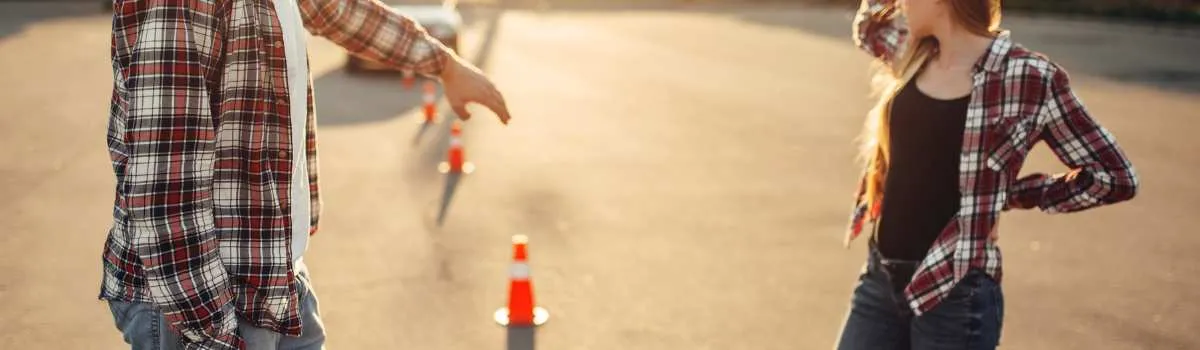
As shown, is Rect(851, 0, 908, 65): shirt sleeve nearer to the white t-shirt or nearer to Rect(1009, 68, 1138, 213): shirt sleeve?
Rect(1009, 68, 1138, 213): shirt sleeve

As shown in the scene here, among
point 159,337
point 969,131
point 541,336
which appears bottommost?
point 541,336

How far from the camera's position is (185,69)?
68.2 inches

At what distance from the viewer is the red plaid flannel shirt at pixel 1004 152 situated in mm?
2641

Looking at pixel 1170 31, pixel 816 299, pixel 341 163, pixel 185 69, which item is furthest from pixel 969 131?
pixel 1170 31

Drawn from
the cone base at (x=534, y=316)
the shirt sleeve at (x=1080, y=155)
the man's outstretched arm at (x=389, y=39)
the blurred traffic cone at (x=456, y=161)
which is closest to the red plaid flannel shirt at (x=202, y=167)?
the man's outstretched arm at (x=389, y=39)

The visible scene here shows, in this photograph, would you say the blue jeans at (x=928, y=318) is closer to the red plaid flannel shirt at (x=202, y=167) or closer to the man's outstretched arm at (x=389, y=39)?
the man's outstretched arm at (x=389, y=39)

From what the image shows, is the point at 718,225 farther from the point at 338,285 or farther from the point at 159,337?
the point at 159,337

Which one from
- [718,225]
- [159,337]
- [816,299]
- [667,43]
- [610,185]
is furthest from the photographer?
[667,43]

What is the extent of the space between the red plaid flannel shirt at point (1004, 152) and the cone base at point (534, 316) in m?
2.84

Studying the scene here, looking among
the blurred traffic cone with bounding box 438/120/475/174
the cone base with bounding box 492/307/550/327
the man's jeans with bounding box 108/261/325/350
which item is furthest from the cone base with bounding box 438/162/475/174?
the man's jeans with bounding box 108/261/325/350

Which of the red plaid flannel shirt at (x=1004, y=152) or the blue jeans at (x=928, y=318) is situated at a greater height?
the red plaid flannel shirt at (x=1004, y=152)

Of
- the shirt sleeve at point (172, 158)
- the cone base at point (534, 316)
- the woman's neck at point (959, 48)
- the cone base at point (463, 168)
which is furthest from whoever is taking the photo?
the cone base at point (463, 168)

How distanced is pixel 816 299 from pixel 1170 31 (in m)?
27.6

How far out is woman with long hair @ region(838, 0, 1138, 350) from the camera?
2.66 metres
